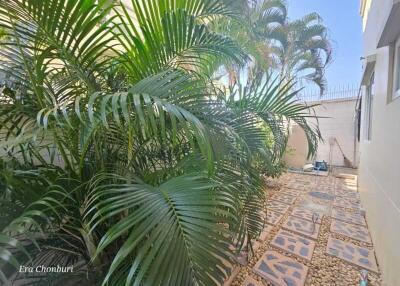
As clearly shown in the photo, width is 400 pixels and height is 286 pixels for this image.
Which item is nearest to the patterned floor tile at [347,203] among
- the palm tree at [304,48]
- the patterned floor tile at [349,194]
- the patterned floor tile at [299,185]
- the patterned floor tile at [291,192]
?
the patterned floor tile at [349,194]

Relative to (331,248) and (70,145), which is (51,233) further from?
(331,248)

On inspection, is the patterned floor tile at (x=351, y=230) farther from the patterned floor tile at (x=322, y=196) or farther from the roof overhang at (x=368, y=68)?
the roof overhang at (x=368, y=68)

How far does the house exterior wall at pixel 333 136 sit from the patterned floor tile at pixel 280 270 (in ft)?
18.6

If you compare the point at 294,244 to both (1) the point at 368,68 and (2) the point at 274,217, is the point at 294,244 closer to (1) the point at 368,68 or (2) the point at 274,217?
(2) the point at 274,217

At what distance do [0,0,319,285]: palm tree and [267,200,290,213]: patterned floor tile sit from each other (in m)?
2.01

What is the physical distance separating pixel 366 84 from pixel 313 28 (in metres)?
3.09

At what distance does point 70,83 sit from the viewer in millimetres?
1218

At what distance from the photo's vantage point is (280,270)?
1.89 meters

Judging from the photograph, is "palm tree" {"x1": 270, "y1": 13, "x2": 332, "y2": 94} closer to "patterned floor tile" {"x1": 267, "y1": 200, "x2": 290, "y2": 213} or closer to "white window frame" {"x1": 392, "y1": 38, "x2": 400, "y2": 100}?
"patterned floor tile" {"x1": 267, "y1": 200, "x2": 290, "y2": 213}

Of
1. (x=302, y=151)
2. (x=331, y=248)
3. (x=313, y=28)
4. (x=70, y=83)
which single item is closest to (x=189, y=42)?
(x=70, y=83)

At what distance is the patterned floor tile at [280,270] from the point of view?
176 cm

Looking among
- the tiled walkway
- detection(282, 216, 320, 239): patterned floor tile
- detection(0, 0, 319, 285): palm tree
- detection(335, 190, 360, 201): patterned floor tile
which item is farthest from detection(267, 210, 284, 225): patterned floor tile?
detection(335, 190, 360, 201): patterned floor tile

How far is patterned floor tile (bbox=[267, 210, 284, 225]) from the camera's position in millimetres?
2900

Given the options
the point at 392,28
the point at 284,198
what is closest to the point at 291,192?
the point at 284,198
